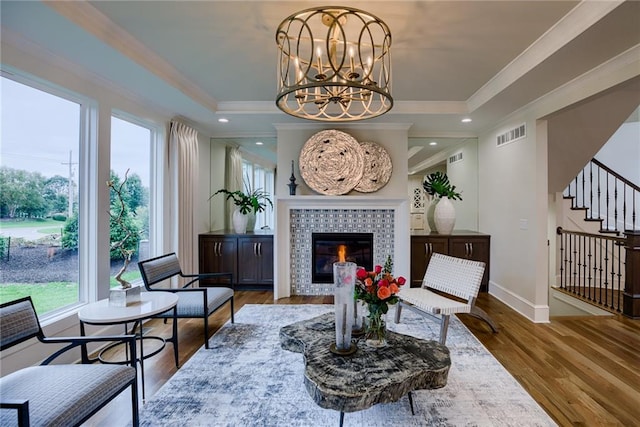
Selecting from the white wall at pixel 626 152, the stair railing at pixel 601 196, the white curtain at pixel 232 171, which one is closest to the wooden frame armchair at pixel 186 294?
the white curtain at pixel 232 171

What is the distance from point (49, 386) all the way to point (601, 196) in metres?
8.06

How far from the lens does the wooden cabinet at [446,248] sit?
4957 mm

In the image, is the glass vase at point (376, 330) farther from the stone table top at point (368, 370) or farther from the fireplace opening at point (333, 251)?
→ the fireplace opening at point (333, 251)

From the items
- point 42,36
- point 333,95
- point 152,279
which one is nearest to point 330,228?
point 152,279

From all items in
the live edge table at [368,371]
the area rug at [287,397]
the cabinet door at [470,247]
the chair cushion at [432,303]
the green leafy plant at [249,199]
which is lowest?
the area rug at [287,397]

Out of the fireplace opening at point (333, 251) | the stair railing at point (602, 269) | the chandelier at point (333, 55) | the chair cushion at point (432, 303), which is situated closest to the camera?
the chandelier at point (333, 55)

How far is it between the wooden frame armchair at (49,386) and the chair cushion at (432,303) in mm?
2432

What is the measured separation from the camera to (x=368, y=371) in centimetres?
179

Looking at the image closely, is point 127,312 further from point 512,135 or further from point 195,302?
point 512,135

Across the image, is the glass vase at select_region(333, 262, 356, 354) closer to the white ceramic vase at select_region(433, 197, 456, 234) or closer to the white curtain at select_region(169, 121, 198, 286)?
the white curtain at select_region(169, 121, 198, 286)

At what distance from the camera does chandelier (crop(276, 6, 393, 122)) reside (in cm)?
175

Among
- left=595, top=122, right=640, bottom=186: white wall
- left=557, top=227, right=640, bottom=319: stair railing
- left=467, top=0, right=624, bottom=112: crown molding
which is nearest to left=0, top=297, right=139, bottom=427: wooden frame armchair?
left=467, top=0, right=624, bottom=112: crown molding

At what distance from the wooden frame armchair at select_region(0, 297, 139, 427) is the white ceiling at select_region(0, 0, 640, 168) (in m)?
1.97

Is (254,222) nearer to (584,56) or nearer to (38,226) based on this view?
(38,226)
